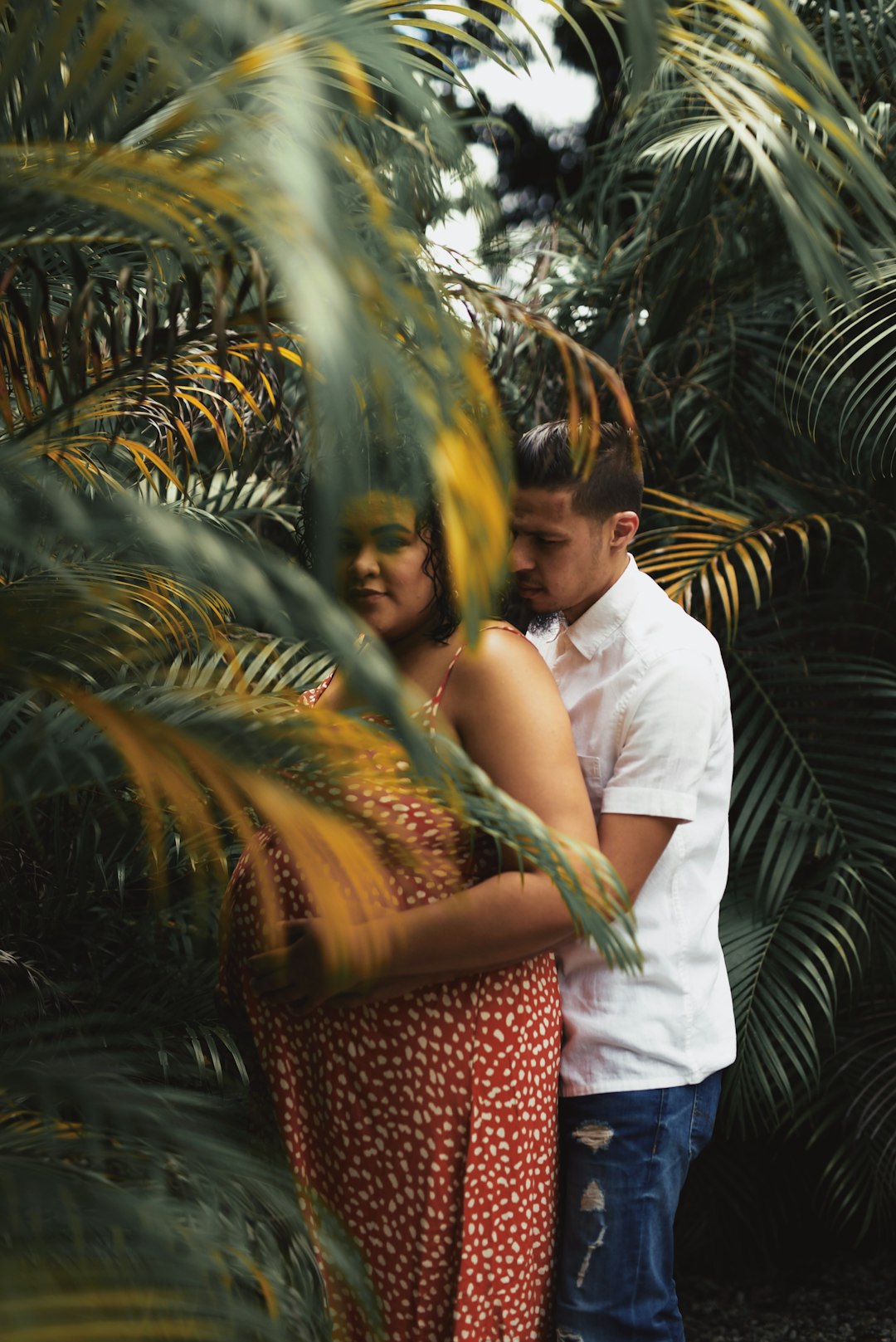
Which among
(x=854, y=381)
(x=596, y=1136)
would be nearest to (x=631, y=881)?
(x=596, y=1136)

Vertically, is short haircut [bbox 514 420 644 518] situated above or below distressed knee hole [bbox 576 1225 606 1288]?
above

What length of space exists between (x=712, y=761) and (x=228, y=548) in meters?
0.79

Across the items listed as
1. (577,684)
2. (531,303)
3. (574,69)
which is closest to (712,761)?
(577,684)

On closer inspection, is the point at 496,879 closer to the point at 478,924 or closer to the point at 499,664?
the point at 478,924

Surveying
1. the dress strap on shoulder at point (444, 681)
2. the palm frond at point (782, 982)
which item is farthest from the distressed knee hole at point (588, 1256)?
the palm frond at point (782, 982)

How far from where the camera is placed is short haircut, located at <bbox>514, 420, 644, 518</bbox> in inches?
55.3

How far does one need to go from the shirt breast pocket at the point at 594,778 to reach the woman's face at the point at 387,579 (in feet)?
0.89

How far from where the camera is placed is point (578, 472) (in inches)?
55.4

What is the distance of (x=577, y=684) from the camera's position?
55.9 inches

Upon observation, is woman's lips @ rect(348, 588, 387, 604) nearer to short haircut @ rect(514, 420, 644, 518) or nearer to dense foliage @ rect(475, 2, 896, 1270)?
short haircut @ rect(514, 420, 644, 518)

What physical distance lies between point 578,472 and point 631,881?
0.48m

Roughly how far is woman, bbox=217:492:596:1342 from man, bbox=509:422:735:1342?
0.20 ft

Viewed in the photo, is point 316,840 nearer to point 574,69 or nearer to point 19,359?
point 19,359

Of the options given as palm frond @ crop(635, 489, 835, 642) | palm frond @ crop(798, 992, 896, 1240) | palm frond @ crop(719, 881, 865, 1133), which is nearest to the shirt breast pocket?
palm frond @ crop(635, 489, 835, 642)
